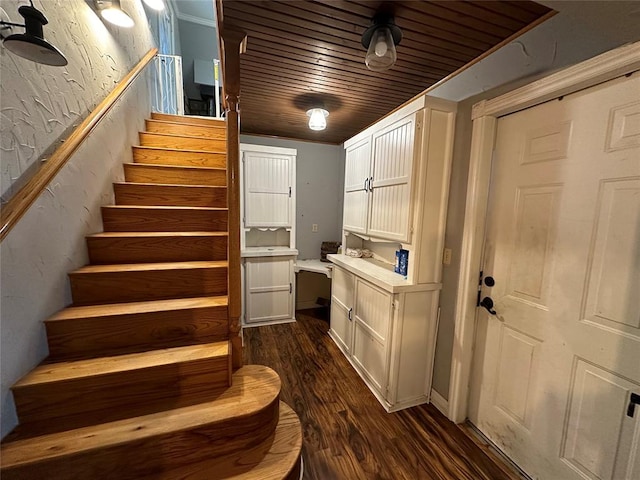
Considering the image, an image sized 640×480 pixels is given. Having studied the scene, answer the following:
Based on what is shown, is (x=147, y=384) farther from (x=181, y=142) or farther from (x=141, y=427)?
(x=181, y=142)

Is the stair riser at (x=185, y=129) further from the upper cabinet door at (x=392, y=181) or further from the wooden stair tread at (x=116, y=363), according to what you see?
the wooden stair tread at (x=116, y=363)

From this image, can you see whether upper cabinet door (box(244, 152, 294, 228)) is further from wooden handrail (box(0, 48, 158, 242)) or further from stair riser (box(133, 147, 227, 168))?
wooden handrail (box(0, 48, 158, 242))

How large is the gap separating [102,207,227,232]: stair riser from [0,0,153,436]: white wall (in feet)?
0.33

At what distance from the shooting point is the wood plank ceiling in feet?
4.14

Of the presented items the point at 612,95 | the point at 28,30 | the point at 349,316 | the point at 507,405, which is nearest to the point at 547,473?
the point at 507,405

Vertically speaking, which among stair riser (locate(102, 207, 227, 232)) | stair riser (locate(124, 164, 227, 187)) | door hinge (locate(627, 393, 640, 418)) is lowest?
door hinge (locate(627, 393, 640, 418))

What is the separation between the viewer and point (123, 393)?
4.04 ft

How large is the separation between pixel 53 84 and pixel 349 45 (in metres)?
1.62

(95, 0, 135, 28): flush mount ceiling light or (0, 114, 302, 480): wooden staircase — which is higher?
(95, 0, 135, 28): flush mount ceiling light

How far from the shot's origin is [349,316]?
244cm

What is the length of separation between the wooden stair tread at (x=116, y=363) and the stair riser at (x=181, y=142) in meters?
2.01

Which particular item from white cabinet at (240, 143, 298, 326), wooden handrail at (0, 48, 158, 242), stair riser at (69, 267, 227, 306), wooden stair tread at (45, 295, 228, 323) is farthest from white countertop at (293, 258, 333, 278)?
wooden handrail at (0, 48, 158, 242)

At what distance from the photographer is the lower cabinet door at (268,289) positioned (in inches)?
118

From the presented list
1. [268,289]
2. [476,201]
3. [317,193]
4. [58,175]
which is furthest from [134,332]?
[317,193]
